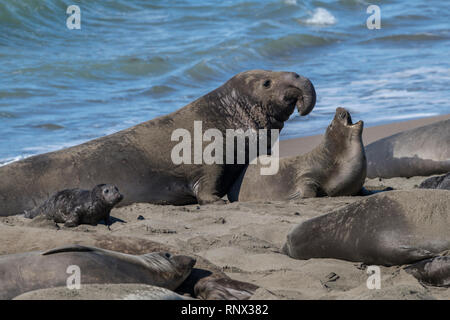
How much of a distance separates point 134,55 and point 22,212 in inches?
440

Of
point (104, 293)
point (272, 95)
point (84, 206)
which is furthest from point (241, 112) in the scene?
point (104, 293)

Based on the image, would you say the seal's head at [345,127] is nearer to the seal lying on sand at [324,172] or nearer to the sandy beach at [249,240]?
the seal lying on sand at [324,172]

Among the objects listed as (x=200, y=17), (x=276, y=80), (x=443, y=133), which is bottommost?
(x=443, y=133)

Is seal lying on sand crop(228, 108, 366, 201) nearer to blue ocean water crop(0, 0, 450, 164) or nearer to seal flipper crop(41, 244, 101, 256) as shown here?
blue ocean water crop(0, 0, 450, 164)

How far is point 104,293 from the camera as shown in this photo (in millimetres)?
3443

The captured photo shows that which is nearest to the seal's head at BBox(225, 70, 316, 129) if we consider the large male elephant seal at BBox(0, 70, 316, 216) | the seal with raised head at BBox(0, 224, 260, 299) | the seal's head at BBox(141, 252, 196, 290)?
the large male elephant seal at BBox(0, 70, 316, 216)

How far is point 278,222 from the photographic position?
20.4ft

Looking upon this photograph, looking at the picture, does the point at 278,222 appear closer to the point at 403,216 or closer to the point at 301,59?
the point at 403,216

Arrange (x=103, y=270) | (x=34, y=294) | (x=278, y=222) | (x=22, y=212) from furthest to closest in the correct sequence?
(x=22, y=212)
(x=278, y=222)
(x=103, y=270)
(x=34, y=294)

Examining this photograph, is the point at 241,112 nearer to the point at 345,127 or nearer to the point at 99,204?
the point at 345,127

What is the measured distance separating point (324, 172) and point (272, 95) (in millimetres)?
1139

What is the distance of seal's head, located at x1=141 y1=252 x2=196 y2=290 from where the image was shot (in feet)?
13.4

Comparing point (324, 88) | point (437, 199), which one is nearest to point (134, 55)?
point (324, 88)

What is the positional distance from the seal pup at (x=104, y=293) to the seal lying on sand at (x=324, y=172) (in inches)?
156
